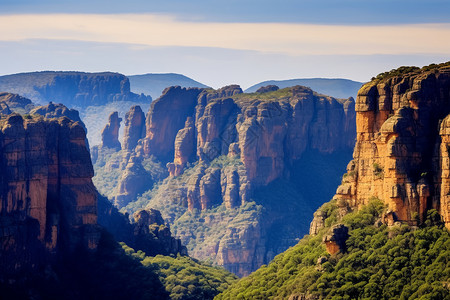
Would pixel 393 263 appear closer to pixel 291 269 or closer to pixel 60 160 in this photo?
pixel 291 269

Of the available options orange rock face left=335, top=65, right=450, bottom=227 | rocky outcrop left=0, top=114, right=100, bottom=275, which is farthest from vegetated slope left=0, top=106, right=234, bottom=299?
orange rock face left=335, top=65, right=450, bottom=227

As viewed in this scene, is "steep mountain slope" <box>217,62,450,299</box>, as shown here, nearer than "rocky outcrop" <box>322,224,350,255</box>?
Yes

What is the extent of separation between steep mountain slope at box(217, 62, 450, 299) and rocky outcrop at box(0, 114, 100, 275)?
2949 cm

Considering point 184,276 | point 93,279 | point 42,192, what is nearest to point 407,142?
point 42,192

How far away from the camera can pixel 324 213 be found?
121 m

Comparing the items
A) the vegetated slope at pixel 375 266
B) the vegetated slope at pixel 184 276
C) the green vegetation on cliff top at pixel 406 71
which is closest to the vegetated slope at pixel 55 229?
the vegetated slope at pixel 184 276

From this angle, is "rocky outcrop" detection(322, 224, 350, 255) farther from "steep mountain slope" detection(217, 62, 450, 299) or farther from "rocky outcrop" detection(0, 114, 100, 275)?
"rocky outcrop" detection(0, 114, 100, 275)

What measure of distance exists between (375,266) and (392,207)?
5.81 metres

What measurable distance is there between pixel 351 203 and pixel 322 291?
12.7m

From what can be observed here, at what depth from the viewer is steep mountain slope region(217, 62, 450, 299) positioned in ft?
340

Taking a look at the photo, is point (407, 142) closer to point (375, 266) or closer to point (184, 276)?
point (375, 266)

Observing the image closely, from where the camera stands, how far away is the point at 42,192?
13062 cm

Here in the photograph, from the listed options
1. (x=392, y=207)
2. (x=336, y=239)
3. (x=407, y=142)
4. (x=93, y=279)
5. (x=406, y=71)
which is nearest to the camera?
(x=407, y=142)

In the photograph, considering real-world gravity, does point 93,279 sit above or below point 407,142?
below
